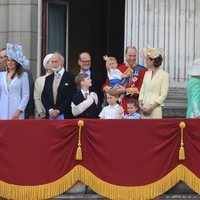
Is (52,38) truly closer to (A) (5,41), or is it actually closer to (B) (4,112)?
(A) (5,41)

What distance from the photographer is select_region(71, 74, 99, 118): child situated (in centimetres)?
1366

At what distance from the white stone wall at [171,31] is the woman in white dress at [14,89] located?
246 centimetres

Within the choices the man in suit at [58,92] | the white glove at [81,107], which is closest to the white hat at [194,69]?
the white glove at [81,107]

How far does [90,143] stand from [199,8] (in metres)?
4.23

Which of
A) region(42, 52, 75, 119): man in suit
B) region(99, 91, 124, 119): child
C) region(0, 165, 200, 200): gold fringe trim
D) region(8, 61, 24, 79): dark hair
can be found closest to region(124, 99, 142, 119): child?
region(99, 91, 124, 119): child

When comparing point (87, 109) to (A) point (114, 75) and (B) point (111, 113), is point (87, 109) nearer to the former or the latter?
(B) point (111, 113)

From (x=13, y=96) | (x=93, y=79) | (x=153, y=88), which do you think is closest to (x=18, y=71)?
(x=13, y=96)

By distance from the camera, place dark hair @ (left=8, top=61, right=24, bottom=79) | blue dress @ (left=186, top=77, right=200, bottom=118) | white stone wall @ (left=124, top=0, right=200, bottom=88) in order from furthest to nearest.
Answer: white stone wall @ (left=124, top=0, right=200, bottom=88) → dark hair @ (left=8, top=61, right=24, bottom=79) → blue dress @ (left=186, top=77, right=200, bottom=118)

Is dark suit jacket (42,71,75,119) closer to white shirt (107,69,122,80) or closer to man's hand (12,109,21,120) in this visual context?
man's hand (12,109,21,120)

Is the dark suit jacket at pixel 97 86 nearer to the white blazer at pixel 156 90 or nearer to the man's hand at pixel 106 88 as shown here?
the man's hand at pixel 106 88

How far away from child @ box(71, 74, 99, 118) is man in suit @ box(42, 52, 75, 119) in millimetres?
243

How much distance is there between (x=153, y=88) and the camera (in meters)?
13.6

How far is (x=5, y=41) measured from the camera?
55.7ft

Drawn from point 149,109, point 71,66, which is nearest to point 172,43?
point 149,109
